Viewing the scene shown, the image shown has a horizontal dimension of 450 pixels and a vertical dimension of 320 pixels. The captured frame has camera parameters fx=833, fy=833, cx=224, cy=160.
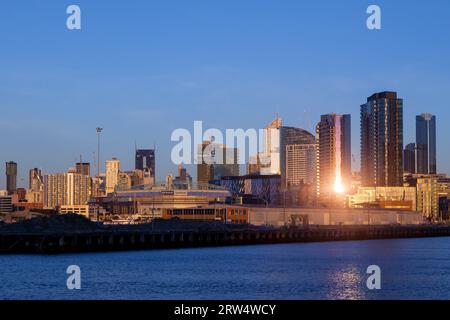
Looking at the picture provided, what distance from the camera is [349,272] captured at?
253 feet

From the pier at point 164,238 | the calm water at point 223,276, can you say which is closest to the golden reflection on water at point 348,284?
the calm water at point 223,276

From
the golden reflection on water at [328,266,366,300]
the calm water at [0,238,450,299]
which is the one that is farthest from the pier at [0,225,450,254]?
the golden reflection on water at [328,266,366,300]

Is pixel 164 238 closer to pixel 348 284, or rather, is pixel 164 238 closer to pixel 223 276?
pixel 223 276

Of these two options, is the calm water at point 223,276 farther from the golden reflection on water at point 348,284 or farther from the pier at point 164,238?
the pier at point 164,238

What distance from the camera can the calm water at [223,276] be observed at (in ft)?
195

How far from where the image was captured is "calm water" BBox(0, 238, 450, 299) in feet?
195

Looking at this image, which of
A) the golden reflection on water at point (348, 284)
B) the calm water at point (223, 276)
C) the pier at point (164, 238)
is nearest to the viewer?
the golden reflection on water at point (348, 284)

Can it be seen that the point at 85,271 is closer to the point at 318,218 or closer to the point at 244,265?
the point at 244,265

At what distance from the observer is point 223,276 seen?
7262 centimetres

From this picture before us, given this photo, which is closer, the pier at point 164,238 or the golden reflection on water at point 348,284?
the golden reflection on water at point 348,284

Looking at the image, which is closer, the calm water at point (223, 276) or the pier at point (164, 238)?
the calm water at point (223, 276)

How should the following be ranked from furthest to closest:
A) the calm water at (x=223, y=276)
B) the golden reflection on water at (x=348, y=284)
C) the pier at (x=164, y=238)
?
the pier at (x=164, y=238) < the calm water at (x=223, y=276) < the golden reflection on water at (x=348, y=284)
